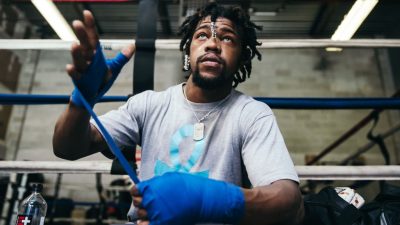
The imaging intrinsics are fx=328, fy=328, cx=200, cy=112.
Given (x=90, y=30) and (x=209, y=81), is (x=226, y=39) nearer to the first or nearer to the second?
(x=209, y=81)

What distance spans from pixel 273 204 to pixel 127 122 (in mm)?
691

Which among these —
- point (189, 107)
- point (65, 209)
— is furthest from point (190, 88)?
point (65, 209)

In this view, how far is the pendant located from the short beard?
16 centimetres

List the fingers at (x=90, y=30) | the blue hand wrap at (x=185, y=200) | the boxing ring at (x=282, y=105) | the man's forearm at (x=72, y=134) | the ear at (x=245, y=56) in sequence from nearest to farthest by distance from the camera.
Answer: the blue hand wrap at (x=185, y=200) < the fingers at (x=90, y=30) < the man's forearm at (x=72, y=134) < the boxing ring at (x=282, y=105) < the ear at (x=245, y=56)

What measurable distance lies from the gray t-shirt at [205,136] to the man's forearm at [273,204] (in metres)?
0.08

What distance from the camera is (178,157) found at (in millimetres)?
1181

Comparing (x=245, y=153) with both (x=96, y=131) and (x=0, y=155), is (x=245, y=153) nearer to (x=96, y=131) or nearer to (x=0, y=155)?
(x=96, y=131)

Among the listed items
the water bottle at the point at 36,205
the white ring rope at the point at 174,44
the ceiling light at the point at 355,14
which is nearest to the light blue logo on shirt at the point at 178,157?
the white ring rope at the point at 174,44

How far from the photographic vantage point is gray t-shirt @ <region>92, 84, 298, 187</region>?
3.46 feet

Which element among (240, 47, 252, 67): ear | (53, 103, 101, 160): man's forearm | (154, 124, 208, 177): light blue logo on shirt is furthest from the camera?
(240, 47, 252, 67): ear

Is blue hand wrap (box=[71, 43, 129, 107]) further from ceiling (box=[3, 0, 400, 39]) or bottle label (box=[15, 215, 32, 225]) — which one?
ceiling (box=[3, 0, 400, 39])

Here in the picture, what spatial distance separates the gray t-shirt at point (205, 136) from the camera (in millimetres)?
1055

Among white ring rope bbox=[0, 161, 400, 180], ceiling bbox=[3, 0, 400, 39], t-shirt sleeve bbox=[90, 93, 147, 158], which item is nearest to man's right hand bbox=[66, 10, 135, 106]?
t-shirt sleeve bbox=[90, 93, 147, 158]

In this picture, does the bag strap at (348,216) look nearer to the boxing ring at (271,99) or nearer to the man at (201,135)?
the man at (201,135)
